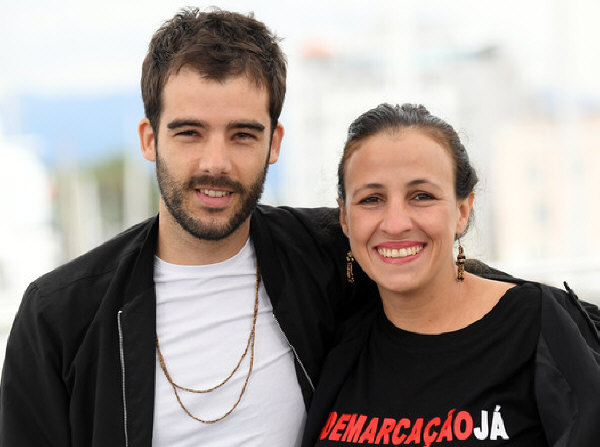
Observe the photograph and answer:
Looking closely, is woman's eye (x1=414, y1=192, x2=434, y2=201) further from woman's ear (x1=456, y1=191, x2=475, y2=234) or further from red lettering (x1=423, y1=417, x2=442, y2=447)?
red lettering (x1=423, y1=417, x2=442, y2=447)

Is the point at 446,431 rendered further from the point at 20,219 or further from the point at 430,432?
the point at 20,219

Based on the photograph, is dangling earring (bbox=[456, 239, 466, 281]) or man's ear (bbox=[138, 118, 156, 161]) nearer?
dangling earring (bbox=[456, 239, 466, 281])

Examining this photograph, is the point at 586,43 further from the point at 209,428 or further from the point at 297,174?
the point at 209,428

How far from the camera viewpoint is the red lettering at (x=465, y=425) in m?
1.61

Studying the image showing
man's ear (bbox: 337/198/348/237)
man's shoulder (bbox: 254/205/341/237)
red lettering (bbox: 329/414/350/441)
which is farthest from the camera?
man's shoulder (bbox: 254/205/341/237)

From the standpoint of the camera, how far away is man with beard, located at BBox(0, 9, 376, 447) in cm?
185

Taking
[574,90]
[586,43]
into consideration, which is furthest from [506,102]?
[574,90]

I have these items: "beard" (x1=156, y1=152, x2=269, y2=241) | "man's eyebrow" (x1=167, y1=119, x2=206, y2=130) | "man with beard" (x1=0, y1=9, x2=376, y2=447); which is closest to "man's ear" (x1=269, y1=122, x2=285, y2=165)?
"man with beard" (x1=0, y1=9, x2=376, y2=447)

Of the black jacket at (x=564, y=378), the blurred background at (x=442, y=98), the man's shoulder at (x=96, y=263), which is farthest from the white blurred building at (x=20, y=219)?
the black jacket at (x=564, y=378)

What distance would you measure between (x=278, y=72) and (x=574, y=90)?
641 cm

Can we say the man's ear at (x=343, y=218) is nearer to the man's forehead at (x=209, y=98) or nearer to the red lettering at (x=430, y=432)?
the man's forehead at (x=209, y=98)

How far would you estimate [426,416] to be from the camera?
5.51 feet

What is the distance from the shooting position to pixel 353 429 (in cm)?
174

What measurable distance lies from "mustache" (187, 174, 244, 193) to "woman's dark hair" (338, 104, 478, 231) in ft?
1.00
